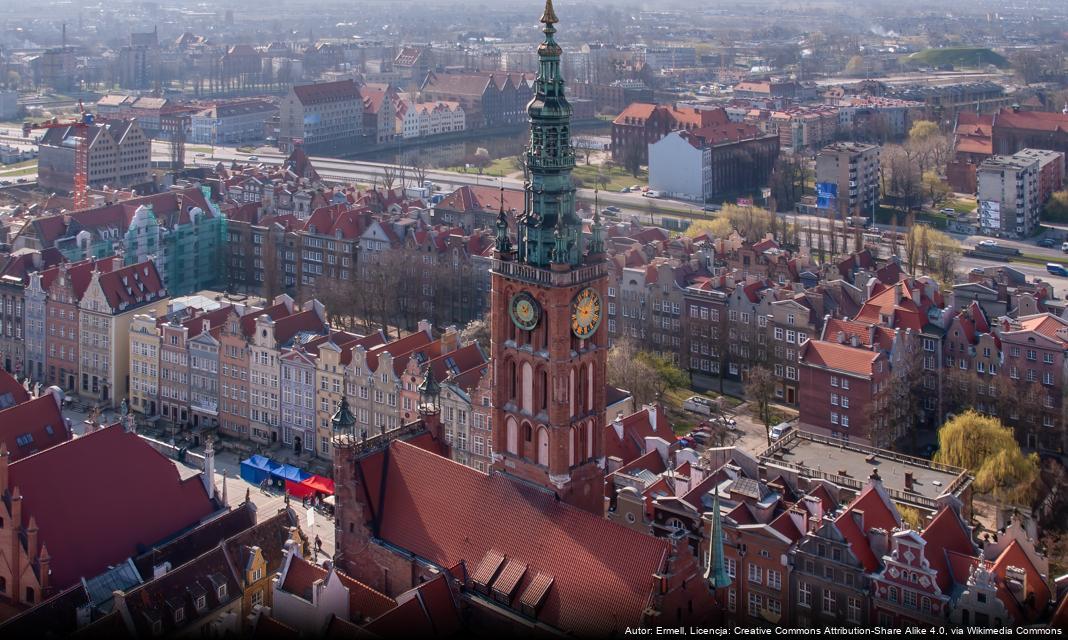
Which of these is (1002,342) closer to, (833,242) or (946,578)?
(946,578)

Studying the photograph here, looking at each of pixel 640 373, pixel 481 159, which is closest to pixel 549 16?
pixel 640 373

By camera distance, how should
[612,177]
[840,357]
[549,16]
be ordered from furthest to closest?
[612,177], [840,357], [549,16]

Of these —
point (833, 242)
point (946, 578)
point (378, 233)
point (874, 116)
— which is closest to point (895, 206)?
point (833, 242)

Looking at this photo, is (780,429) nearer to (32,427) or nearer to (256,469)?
(256,469)

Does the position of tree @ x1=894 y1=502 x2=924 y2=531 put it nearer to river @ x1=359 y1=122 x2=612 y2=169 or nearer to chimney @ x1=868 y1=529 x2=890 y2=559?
chimney @ x1=868 y1=529 x2=890 y2=559

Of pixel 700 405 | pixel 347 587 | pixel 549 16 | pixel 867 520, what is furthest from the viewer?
pixel 700 405

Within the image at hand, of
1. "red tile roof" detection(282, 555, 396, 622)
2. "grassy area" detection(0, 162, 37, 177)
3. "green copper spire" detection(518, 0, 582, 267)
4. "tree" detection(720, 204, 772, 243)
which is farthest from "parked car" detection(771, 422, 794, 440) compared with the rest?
"grassy area" detection(0, 162, 37, 177)
